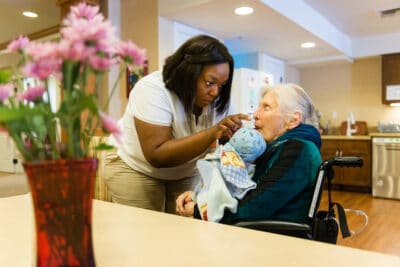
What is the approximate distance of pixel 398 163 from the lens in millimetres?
4469

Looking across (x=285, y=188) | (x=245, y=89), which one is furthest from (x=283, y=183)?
(x=245, y=89)

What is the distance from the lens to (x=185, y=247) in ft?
2.39

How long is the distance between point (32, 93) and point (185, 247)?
0.46 m

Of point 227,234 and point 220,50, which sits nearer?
point 227,234

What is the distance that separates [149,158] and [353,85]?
5189mm

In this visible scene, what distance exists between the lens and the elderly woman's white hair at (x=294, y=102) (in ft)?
4.40

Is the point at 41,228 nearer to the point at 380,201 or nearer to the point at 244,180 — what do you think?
the point at 244,180

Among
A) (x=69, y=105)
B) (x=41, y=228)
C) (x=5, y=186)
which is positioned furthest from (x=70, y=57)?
(x=5, y=186)

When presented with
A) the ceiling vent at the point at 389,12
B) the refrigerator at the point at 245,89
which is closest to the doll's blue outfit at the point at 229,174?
the refrigerator at the point at 245,89

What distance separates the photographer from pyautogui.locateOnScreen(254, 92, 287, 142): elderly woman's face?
→ 1353 millimetres

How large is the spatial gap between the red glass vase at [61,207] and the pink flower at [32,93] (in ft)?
0.29

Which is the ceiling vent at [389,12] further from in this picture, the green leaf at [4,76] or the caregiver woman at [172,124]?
the green leaf at [4,76]

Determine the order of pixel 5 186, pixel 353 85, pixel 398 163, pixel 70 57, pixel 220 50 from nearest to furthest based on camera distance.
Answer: pixel 70 57 → pixel 220 50 → pixel 398 163 → pixel 5 186 → pixel 353 85

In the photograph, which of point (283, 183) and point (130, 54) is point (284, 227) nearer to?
point (283, 183)
